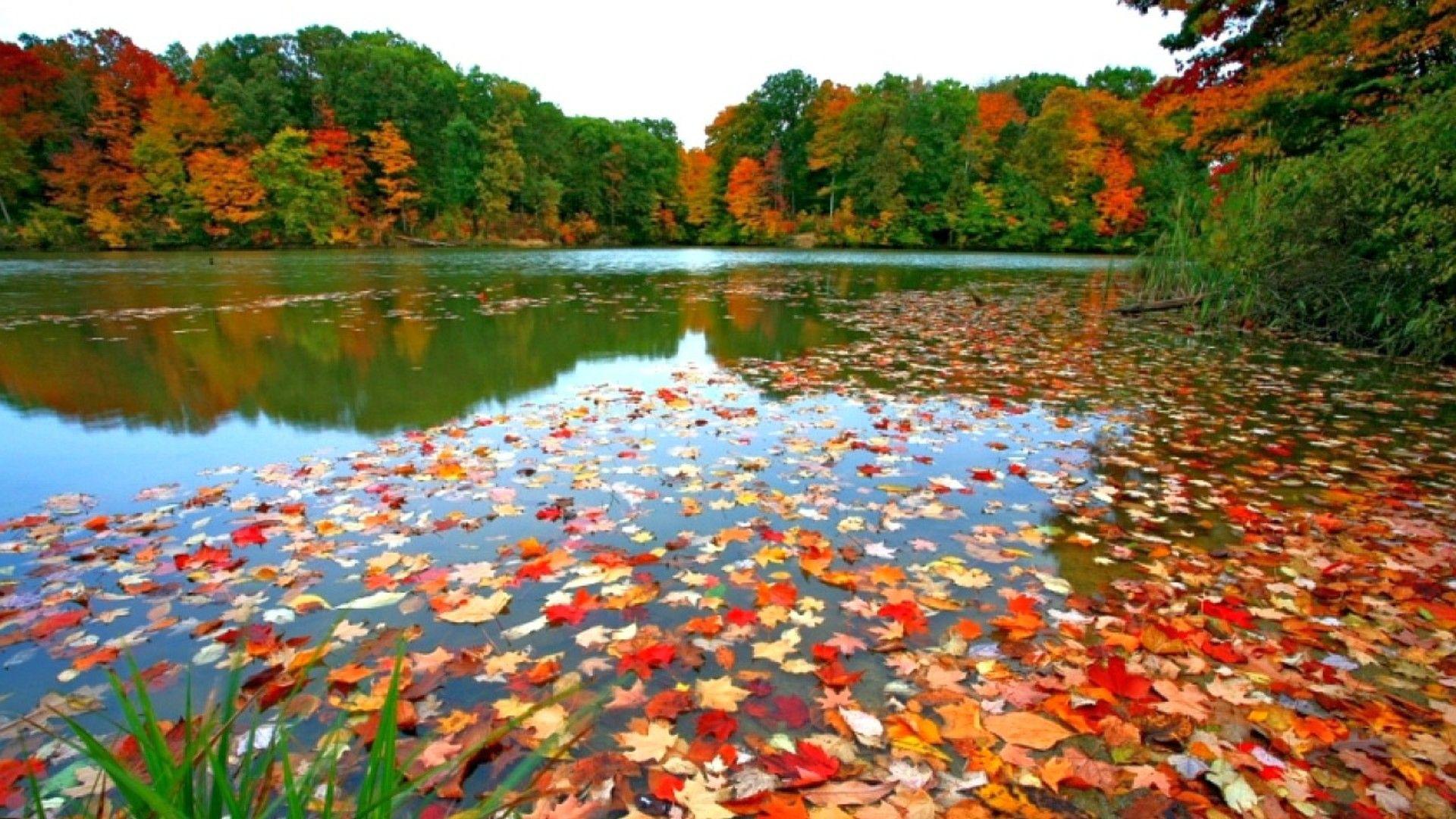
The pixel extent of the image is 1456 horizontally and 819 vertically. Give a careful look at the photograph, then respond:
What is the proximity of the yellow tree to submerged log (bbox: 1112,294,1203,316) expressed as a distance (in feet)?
142

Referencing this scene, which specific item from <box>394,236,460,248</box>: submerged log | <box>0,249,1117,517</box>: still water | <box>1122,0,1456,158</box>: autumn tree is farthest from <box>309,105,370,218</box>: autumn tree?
<box>1122,0,1456,158</box>: autumn tree

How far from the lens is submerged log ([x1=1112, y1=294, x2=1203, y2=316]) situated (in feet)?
39.1

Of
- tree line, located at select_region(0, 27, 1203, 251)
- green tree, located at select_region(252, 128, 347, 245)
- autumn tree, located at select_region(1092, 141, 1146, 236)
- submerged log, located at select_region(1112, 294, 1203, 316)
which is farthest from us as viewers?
autumn tree, located at select_region(1092, 141, 1146, 236)

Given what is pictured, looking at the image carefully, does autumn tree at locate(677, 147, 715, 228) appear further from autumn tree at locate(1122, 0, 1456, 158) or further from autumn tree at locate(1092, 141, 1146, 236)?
autumn tree at locate(1122, 0, 1456, 158)

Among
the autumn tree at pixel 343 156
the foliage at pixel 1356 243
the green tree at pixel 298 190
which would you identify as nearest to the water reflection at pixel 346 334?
the foliage at pixel 1356 243

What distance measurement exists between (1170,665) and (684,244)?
55612 mm

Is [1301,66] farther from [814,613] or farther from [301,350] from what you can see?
[301,350]

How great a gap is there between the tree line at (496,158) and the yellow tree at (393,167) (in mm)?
136

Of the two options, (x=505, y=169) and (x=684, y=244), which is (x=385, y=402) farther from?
(x=684, y=244)

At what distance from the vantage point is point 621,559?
125 inches

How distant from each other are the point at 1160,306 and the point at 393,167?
44.5m

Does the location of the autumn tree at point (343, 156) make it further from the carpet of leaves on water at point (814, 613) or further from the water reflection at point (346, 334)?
the carpet of leaves on water at point (814, 613)

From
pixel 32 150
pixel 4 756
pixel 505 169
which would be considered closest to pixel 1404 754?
pixel 4 756

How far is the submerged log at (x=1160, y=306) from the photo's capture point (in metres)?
11.9
